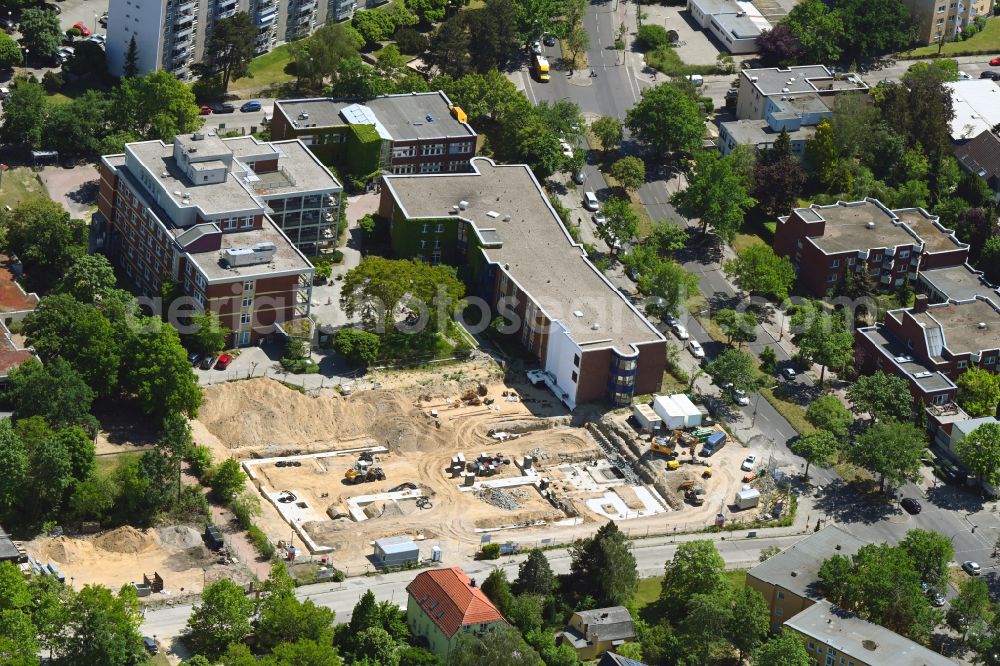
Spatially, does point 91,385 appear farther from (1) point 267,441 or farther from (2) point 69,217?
(2) point 69,217

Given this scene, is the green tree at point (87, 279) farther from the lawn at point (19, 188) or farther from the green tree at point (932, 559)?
the green tree at point (932, 559)

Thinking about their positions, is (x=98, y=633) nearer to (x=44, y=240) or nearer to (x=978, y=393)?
(x=44, y=240)

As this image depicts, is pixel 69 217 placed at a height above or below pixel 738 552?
above

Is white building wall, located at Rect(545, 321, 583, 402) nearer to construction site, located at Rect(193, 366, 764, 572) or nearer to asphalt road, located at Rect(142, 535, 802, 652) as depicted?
construction site, located at Rect(193, 366, 764, 572)

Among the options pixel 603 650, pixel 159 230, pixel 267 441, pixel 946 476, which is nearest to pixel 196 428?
pixel 267 441

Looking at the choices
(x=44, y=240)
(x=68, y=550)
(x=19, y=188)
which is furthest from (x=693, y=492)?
(x=19, y=188)

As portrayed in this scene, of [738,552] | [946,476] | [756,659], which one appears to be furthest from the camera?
[946,476]

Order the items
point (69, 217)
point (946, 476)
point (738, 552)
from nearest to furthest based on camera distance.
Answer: point (738, 552), point (946, 476), point (69, 217)

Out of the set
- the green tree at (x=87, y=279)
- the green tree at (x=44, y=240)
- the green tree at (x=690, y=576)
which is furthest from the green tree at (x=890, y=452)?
the green tree at (x=44, y=240)
